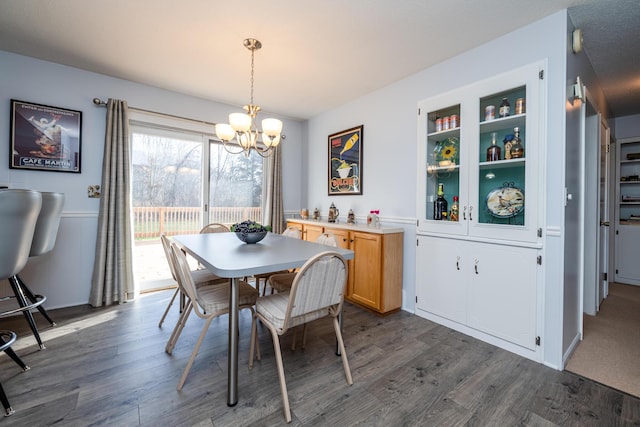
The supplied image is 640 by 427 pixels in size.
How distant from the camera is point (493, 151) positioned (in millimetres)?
2348

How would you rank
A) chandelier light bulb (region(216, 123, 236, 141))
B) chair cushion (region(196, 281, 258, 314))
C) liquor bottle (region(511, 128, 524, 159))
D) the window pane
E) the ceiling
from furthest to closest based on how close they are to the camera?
the window pane → chandelier light bulb (region(216, 123, 236, 141)) → liquor bottle (region(511, 128, 524, 159)) → the ceiling → chair cushion (region(196, 281, 258, 314))

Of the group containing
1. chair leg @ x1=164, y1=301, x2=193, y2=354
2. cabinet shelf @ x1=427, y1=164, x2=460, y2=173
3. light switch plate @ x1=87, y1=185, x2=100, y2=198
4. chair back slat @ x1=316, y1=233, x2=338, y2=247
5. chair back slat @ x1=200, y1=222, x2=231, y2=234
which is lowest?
chair leg @ x1=164, y1=301, x2=193, y2=354

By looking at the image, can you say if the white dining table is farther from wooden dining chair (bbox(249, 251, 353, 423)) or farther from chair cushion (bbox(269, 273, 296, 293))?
chair cushion (bbox(269, 273, 296, 293))

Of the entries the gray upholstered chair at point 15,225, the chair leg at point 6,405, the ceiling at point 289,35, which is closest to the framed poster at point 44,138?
the ceiling at point 289,35

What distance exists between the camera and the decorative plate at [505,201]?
2.20 m

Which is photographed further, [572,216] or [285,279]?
[285,279]

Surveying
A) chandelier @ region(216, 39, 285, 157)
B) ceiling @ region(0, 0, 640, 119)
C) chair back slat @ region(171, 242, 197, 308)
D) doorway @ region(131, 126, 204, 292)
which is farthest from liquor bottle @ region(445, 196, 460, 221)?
doorway @ region(131, 126, 204, 292)

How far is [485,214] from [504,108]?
0.90 m

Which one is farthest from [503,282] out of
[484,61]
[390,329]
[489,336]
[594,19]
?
[594,19]

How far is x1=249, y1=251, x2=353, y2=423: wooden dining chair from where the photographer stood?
4.87 ft

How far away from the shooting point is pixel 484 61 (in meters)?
2.40

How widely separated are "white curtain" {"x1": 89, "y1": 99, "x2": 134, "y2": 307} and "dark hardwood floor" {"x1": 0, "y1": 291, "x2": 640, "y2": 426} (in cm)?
62

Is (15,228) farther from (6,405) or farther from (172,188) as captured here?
(172,188)

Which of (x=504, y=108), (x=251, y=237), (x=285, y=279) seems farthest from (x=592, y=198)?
(x=251, y=237)
